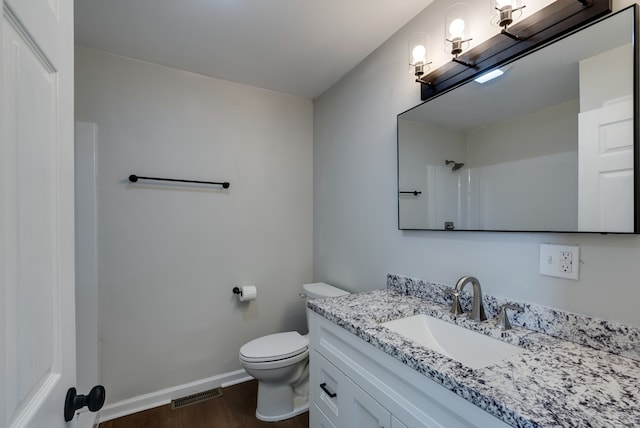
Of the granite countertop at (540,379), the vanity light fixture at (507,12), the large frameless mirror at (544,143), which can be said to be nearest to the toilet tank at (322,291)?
the large frameless mirror at (544,143)

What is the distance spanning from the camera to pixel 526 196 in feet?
3.69

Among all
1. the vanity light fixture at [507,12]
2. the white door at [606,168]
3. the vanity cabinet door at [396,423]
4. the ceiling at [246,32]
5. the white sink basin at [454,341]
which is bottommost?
the vanity cabinet door at [396,423]

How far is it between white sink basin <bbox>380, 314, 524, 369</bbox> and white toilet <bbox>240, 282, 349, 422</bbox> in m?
0.84

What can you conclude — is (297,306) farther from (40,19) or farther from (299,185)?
(40,19)

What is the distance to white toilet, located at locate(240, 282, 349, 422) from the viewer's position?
1789 millimetres

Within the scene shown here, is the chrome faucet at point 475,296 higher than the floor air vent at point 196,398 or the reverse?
higher

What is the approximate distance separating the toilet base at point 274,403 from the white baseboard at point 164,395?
44cm

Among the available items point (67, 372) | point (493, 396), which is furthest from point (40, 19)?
point (493, 396)

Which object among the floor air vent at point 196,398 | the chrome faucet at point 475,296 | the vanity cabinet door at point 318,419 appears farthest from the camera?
the floor air vent at point 196,398

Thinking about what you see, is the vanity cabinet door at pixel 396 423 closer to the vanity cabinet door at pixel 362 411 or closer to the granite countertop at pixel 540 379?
the vanity cabinet door at pixel 362 411

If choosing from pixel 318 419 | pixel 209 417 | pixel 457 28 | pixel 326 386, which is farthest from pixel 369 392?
pixel 457 28

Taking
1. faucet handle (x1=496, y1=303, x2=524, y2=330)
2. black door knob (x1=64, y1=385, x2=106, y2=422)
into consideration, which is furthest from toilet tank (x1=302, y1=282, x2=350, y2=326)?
black door knob (x1=64, y1=385, x2=106, y2=422)

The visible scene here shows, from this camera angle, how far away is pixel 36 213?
1.69 ft

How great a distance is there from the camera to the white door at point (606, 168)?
0.88 m
